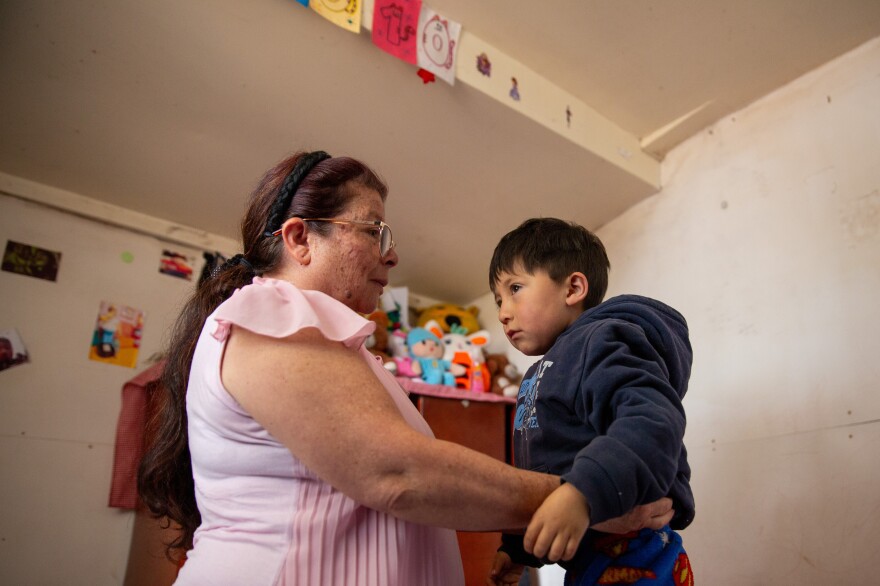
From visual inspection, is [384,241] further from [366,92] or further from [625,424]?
[366,92]

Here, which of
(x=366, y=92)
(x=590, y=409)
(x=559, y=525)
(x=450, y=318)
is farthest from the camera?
→ (x=450, y=318)

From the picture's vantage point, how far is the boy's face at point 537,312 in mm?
1221

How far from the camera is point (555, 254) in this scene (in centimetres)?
127

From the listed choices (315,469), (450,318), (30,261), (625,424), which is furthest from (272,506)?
(450,318)

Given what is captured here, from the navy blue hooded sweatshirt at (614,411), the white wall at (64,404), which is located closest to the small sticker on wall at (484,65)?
the navy blue hooded sweatshirt at (614,411)

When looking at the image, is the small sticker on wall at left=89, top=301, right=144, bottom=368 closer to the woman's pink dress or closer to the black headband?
the black headband

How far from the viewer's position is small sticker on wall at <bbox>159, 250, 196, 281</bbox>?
8.11 feet

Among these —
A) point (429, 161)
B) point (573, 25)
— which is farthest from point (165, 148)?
point (573, 25)

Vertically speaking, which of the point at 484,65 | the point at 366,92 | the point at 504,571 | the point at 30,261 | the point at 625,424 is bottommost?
the point at 504,571

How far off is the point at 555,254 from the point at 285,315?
2.14 ft

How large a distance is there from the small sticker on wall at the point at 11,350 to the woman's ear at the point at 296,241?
5.22ft

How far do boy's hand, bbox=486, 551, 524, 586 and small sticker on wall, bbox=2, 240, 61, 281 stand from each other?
1928 mm

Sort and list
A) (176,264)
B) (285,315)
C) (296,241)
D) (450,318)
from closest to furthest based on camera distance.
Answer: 1. (285,315)
2. (296,241)
3. (176,264)
4. (450,318)

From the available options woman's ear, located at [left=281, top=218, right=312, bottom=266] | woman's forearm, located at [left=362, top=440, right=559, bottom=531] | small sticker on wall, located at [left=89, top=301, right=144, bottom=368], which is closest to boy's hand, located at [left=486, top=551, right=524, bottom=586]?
woman's forearm, located at [left=362, top=440, right=559, bottom=531]
